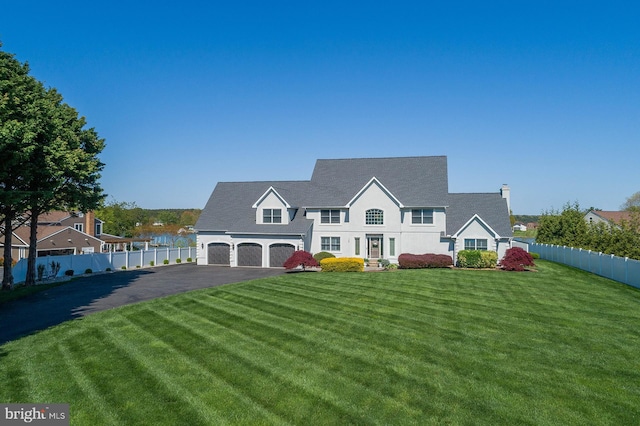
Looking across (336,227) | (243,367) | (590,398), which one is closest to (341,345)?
(243,367)

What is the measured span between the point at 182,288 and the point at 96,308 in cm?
637

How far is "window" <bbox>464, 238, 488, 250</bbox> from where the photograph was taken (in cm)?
3538

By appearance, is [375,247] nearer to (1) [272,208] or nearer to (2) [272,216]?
(2) [272,216]

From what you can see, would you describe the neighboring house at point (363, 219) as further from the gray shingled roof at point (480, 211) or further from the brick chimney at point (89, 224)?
the brick chimney at point (89, 224)

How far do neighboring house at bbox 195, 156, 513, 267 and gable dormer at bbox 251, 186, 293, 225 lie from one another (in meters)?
0.10

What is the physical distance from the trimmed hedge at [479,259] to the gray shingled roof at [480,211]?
126 inches

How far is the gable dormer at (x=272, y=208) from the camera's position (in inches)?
1507

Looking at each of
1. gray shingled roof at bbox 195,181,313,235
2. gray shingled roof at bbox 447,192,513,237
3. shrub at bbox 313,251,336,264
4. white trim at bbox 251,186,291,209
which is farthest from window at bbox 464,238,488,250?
white trim at bbox 251,186,291,209

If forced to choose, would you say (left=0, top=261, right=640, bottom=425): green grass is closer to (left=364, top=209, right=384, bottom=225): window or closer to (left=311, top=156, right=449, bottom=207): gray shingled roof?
(left=364, top=209, right=384, bottom=225): window

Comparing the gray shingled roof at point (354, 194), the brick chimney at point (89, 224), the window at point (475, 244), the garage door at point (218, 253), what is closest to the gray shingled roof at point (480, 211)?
the gray shingled roof at point (354, 194)

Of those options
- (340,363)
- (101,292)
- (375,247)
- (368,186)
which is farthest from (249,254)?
(340,363)

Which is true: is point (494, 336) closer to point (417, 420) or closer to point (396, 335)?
point (396, 335)

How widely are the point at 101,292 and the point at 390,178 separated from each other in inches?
1066

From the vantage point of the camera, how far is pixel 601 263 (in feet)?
93.2
